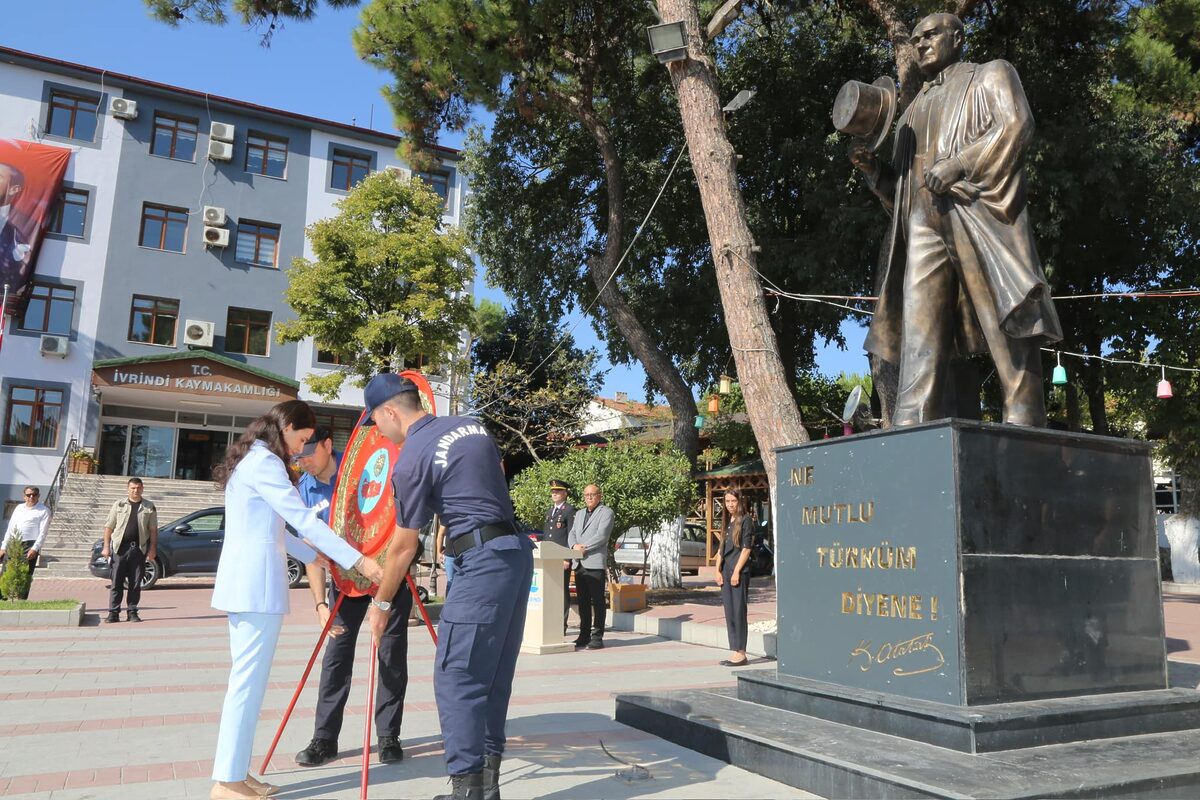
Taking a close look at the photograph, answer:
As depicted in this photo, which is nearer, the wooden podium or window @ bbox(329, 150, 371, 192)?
the wooden podium

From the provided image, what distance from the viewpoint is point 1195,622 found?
1249cm

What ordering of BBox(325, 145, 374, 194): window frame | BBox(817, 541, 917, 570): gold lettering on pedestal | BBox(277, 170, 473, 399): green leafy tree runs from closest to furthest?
1. BBox(817, 541, 917, 570): gold lettering on pedestal
2. BBox(277, 170, 473, 399): green leafy tree
3. BBox(325, 145, 374, 194): window frame

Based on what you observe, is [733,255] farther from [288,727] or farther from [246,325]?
[246,325]

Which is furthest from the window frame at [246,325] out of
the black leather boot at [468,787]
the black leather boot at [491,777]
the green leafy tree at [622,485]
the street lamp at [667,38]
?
the black leather boot at [468,787]

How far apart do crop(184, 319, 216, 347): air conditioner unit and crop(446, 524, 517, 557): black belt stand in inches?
1001

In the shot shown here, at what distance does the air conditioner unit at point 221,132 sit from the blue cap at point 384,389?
87.9 ft

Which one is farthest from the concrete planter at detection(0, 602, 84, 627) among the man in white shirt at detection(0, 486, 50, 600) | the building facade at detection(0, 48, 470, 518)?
the building facade at detection(0, 48, 470, 518)

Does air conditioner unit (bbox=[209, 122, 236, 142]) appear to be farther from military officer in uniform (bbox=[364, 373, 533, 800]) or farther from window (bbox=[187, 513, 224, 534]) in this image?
military officer in uniform (bbox=[364, 373, 533, 800])

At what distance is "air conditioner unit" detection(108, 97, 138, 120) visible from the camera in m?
26.2

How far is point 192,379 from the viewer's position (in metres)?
25.2

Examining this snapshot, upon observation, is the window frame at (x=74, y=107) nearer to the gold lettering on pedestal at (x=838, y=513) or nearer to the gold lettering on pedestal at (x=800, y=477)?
the gold lettering on pedestal at (x=800, y=477)

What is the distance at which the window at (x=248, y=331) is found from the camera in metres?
27.6

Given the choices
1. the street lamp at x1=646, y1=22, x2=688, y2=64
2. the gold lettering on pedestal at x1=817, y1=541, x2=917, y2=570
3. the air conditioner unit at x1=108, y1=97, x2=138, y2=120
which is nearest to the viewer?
the gold lettering on pedestal at x1=817, y1=541, x2=917, y2=570

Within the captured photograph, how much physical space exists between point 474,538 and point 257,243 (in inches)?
1070
